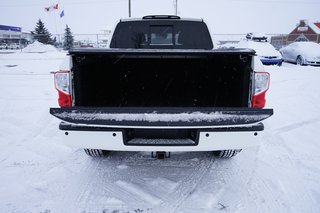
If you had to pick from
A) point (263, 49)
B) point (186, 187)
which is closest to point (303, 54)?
point (263, 49)

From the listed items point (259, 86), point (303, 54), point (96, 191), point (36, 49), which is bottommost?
point (96, 191)

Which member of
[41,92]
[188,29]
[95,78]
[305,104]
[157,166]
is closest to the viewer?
[95,78]

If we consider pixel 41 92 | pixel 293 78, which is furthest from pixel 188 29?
pixel 293 78

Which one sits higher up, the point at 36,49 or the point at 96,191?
the point at 36,49

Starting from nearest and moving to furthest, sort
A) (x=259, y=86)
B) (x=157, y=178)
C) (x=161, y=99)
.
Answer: (x=259, y=86), (x=157, y=178), (x=161, y=99)

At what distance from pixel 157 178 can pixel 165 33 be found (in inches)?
111

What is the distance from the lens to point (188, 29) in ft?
14.9

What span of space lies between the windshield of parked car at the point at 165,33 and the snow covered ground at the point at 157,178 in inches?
81.0

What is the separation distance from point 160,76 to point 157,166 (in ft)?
3.81

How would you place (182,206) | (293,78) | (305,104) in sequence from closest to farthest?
(182,206) → (305,104) → (293,78)

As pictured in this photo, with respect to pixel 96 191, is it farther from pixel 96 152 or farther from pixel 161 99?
pixel 161 99

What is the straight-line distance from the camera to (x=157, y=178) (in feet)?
9.44

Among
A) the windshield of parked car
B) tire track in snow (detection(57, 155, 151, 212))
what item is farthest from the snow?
tire track in snow (detection(57, 155, 151, 212))

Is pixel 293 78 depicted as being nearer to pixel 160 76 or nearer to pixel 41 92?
pixel 160 76
